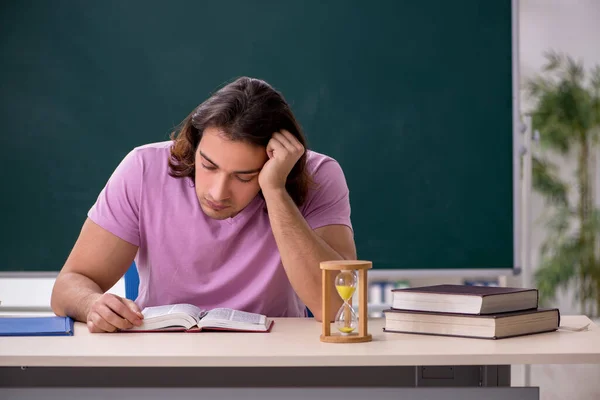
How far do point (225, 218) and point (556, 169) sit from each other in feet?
17.8

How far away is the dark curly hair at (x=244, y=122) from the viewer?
1891 mm

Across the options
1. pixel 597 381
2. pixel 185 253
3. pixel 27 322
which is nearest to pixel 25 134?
pixel 185 253

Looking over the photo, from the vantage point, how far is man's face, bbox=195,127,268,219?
1866 millimetres

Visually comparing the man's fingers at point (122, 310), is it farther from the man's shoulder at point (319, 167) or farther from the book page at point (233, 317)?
the man's shoulder at point (319, 167)

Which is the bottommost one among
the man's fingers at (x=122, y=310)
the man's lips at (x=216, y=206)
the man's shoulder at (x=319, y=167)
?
the man's fingers at (x=122, y=310)

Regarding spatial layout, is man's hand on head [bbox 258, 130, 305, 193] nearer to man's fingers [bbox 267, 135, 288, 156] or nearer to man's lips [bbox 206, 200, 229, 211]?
man's fingers [bbox 267, 135, 288, 156]

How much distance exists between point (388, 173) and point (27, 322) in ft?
5.62

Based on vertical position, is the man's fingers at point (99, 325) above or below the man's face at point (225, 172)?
below

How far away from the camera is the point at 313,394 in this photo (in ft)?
4.71

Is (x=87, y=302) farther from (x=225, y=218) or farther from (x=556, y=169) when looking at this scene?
(x=556, y=169)

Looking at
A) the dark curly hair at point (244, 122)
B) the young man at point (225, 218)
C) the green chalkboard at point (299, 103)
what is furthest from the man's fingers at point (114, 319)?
the green chalkboard at point (299, 103)

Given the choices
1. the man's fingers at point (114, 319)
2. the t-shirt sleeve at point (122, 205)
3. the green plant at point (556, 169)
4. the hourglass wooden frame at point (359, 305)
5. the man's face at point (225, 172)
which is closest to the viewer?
the hourglass wooden frame at point (359, 305)

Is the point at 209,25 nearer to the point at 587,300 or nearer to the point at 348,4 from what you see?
the point at 348,4

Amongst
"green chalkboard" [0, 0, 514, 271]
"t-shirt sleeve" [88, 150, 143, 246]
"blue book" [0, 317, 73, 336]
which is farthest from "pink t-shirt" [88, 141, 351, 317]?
"green chalkboard" [0, 0, 514, 271]
